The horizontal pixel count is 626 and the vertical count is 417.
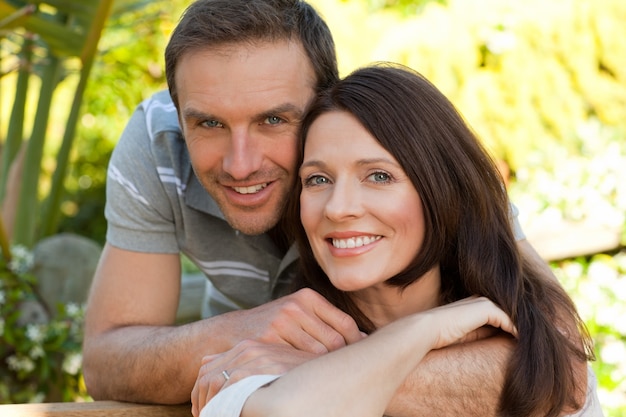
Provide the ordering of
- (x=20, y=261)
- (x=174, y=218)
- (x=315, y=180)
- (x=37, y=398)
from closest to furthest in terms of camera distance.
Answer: (x=315, y=180)
(x=174, y=218)
(x=37, y=398)
(x=20, y=261)

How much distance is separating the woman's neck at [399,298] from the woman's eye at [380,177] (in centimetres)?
37

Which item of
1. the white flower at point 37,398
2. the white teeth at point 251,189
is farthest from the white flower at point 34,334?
the white teeth at point 251,189

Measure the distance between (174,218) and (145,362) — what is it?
2.27 ft

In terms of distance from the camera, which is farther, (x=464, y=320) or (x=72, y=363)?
(x=72, y=363)

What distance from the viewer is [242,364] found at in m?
2.08

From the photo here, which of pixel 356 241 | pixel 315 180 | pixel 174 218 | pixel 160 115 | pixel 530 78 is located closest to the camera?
pixel 356 241

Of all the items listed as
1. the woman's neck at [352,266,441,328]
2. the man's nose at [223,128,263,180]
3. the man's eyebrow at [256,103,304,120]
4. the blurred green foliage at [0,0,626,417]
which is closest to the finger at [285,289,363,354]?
the woman's neck at [352,266,441,328]

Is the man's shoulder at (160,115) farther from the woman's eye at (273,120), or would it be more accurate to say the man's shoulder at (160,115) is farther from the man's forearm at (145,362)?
the man's forearm at (145,362)

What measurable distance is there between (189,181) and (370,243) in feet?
3.14

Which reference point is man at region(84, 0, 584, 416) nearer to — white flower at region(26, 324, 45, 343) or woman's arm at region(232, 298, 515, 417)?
woman's arm at region(232, 298, 515, 417)

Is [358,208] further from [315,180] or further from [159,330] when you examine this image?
[159,330]

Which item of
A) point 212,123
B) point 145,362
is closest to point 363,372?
point 145,362

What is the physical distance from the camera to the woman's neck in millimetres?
2594

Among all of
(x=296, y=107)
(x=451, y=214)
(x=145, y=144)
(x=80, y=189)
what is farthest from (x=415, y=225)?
(x=80, y=189)
